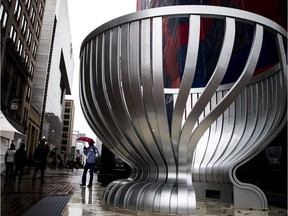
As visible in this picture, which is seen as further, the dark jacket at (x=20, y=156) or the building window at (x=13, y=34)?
the dark jacket at (x=20, y=156)

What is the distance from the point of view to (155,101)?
201 inches

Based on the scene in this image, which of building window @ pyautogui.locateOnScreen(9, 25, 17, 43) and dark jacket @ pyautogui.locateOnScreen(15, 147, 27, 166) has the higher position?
building window @ pyautogui.locateOnScreen(9, 25, 17, 43)

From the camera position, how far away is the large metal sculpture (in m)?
5.07

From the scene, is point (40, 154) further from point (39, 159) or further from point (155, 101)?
point (155, 101)

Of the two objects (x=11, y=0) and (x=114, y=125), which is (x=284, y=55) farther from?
(x=11, y=0)

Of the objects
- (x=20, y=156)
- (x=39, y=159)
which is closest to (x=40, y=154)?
(x=39, y=159)

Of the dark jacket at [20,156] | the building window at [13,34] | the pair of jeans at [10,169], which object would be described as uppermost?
the building window at [13,34]

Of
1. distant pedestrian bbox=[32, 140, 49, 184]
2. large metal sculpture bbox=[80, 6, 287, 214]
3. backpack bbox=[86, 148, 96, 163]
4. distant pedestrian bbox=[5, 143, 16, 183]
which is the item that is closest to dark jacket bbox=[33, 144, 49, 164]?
distant pedestrian bbox=[32, 140, 49, 184]

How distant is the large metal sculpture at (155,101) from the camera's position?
16.6 ft

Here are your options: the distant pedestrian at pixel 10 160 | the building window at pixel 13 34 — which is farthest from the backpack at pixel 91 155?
the building window at pixel 13 34

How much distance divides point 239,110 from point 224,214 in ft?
11.1

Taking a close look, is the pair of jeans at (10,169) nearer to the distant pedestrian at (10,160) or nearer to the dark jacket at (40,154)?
the distant pedestrian at (10,160)

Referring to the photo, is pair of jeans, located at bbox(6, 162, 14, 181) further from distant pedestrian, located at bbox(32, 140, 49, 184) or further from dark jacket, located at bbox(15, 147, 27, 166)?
distant pedestrian, located at bbox(32, 140, 49, 184)

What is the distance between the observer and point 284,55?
5.94 m
